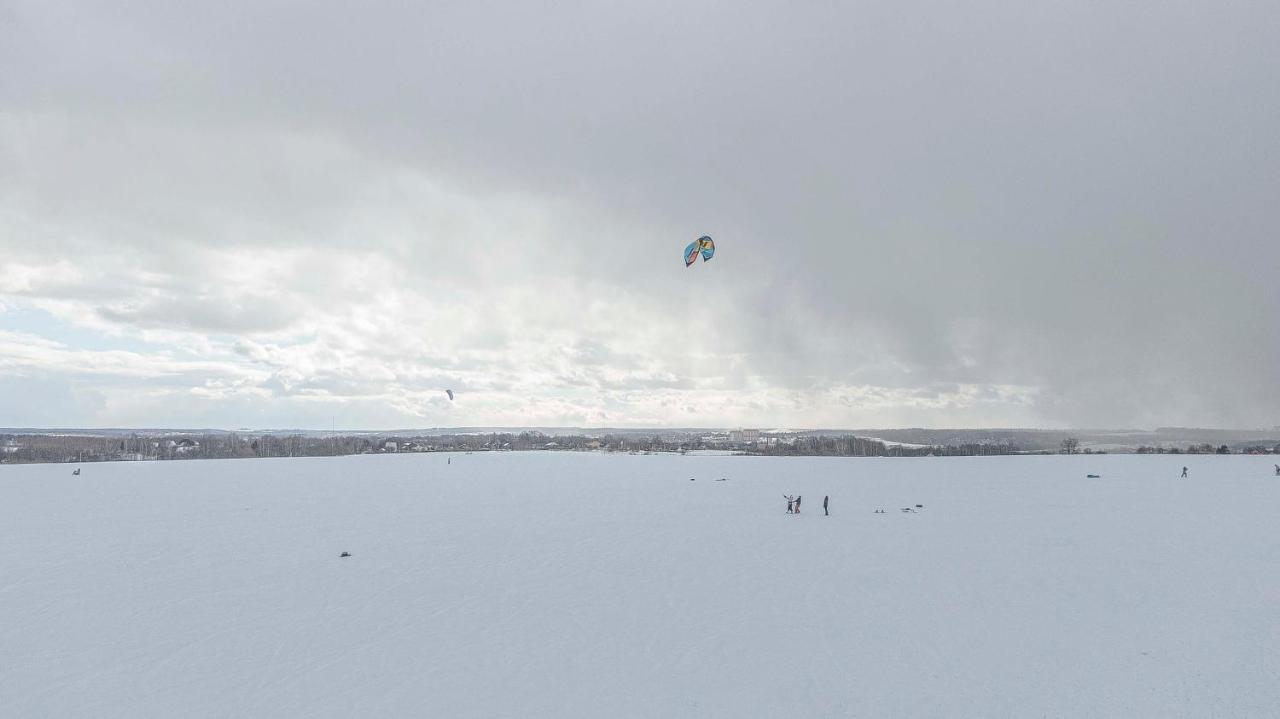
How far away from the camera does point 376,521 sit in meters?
35.0

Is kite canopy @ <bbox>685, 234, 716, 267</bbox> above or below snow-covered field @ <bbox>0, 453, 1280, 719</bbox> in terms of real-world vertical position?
above

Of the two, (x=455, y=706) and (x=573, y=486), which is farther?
(x=573, y=486)

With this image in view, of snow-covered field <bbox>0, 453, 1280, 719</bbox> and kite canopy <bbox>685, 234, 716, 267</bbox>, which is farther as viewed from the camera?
kite canopy <bbox>685, 234, 716, 267</bbox>

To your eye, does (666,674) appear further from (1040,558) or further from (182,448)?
(182,448)

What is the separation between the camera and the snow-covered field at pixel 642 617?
38.9 ft

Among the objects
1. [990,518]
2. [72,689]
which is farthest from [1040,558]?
[72,689]

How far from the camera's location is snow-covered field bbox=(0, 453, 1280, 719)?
38.9ft

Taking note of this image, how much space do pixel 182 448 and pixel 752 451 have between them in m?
130

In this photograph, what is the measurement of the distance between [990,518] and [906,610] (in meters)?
21.5

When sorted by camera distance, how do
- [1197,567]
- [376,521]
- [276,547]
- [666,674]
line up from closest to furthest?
[666,674], [1197,567], [276,547], [376,521]

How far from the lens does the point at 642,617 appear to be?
16.7 metres

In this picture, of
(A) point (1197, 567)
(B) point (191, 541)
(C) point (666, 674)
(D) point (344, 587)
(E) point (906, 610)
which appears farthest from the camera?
(B) point (191, 541)

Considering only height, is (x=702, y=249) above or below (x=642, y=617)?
above

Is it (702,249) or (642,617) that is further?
(702,249)
